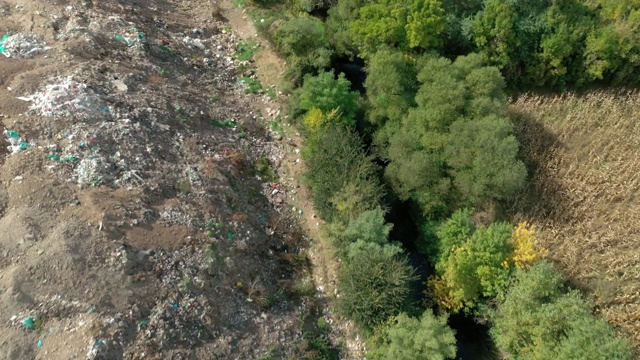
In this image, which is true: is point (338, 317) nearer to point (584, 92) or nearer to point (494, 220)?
point (494, 220)

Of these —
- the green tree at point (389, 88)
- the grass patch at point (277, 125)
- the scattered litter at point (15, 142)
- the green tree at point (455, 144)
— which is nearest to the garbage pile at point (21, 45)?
the scattered litter at point (15, 142)

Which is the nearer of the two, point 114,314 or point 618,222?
point 114,314

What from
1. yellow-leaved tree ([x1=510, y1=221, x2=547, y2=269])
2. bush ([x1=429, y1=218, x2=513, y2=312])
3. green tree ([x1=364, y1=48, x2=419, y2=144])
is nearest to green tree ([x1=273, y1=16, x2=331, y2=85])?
green tree ([x1=364, y1=48, x2=419, y2=144])

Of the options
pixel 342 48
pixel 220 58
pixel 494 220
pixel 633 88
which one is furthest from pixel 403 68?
pixel 633 88

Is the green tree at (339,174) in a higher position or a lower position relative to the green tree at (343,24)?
lower

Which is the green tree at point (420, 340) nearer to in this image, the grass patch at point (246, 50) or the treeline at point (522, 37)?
the treeline at point (522, 37)

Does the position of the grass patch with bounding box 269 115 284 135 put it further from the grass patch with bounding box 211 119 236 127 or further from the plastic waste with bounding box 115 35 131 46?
the plastic waste with bounding box 115 35 131 46
